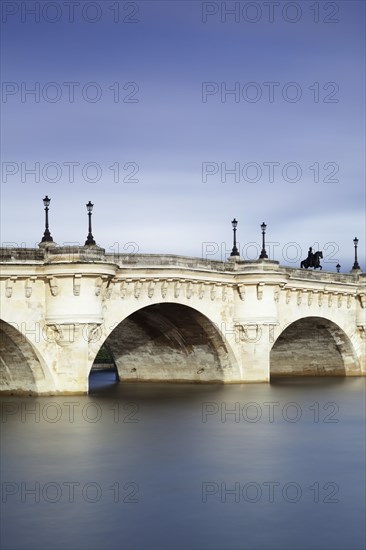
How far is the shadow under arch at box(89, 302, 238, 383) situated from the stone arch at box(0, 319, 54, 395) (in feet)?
27.8

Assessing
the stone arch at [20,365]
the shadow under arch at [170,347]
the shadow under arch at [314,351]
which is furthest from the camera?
the shadow under arch at [314,351]

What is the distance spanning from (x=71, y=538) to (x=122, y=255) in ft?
73.3

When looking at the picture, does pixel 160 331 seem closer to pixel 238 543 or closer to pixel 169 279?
pixel 169 279

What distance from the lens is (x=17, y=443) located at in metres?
28.4

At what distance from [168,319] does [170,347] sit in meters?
2.74

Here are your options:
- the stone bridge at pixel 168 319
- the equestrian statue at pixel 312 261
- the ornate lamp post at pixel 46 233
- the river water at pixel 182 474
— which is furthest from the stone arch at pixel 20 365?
the equestrian statue at pixel 312 261

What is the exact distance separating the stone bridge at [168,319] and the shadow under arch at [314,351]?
68 mm

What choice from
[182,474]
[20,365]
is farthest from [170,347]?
[182,474]

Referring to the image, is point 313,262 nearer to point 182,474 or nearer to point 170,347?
point 170,347

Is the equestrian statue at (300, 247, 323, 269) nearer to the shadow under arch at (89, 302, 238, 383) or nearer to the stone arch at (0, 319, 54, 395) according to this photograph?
the shadow under arch at (89, 302, 238, 383)

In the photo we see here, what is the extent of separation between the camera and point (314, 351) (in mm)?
58844

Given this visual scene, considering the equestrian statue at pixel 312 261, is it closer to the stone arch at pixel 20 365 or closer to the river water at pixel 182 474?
the river water at pixel 182 474

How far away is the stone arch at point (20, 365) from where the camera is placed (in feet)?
119

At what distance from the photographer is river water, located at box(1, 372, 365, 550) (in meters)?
18.7
